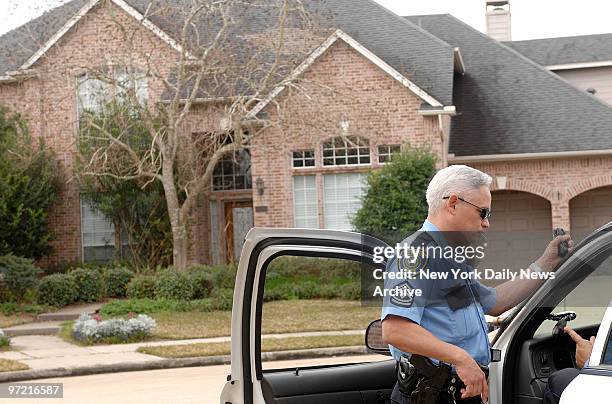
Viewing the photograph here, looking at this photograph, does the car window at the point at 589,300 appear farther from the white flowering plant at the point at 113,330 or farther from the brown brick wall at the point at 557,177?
the brown brick wall at the point at 557,177

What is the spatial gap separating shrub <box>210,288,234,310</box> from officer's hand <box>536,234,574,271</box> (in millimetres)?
18559

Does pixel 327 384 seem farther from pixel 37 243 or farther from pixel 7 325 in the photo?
pixel 37 243

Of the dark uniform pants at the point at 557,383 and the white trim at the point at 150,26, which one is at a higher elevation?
the white trim at the point at 150,26

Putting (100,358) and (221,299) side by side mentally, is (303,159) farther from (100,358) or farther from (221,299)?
(100,358)

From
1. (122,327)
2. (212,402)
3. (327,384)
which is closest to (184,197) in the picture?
(122,327)

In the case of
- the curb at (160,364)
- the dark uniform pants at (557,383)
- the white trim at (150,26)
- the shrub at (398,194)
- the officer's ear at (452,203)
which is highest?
the white trim at (150,26)

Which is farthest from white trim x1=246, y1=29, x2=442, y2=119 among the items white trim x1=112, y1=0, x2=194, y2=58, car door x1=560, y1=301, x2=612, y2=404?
car door x1=560, y1=301, x2=612, y2=404

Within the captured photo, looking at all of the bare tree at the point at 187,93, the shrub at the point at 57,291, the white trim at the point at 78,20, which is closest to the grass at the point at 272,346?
the shrub at the point at 57,291

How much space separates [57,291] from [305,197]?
21.7 ft

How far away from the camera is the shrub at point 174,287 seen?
22.4m

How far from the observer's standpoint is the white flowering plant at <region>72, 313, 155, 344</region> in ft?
57.2

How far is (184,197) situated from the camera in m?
26.6

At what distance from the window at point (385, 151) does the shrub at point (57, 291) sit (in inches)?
318

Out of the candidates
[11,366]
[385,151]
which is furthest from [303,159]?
[11,366]
